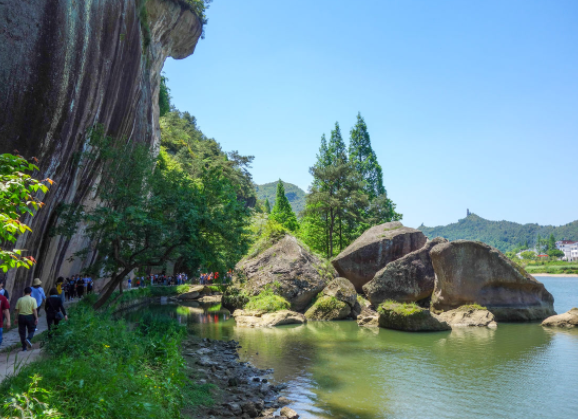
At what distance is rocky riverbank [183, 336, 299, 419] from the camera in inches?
356

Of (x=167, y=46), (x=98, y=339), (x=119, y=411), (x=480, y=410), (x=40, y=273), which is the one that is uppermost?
(x=167, y=46)

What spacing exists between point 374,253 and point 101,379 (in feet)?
73.8

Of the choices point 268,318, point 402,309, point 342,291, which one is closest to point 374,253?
point 342,291

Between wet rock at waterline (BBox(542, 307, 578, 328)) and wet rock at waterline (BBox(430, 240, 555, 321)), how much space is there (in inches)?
68.5

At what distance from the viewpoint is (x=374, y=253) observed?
27328 mm

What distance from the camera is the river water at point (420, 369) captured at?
33.0 feet

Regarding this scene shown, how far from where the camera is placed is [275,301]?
939 inches

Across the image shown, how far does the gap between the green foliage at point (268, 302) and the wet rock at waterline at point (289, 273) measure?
322mm

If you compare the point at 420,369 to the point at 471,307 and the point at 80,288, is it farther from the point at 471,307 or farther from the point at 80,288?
the point at 80,288

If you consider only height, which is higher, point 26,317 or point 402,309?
point 26,317

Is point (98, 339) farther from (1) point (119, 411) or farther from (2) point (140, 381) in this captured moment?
(1) point (119, 411)

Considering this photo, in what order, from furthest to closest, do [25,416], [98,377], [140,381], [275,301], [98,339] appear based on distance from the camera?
1. [275,301]
2. [98,339]
3. [140,381]
4. [98,377]
5. [25,416]

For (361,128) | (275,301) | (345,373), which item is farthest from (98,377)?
(361,128)

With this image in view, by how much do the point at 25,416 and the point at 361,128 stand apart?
157 feet
